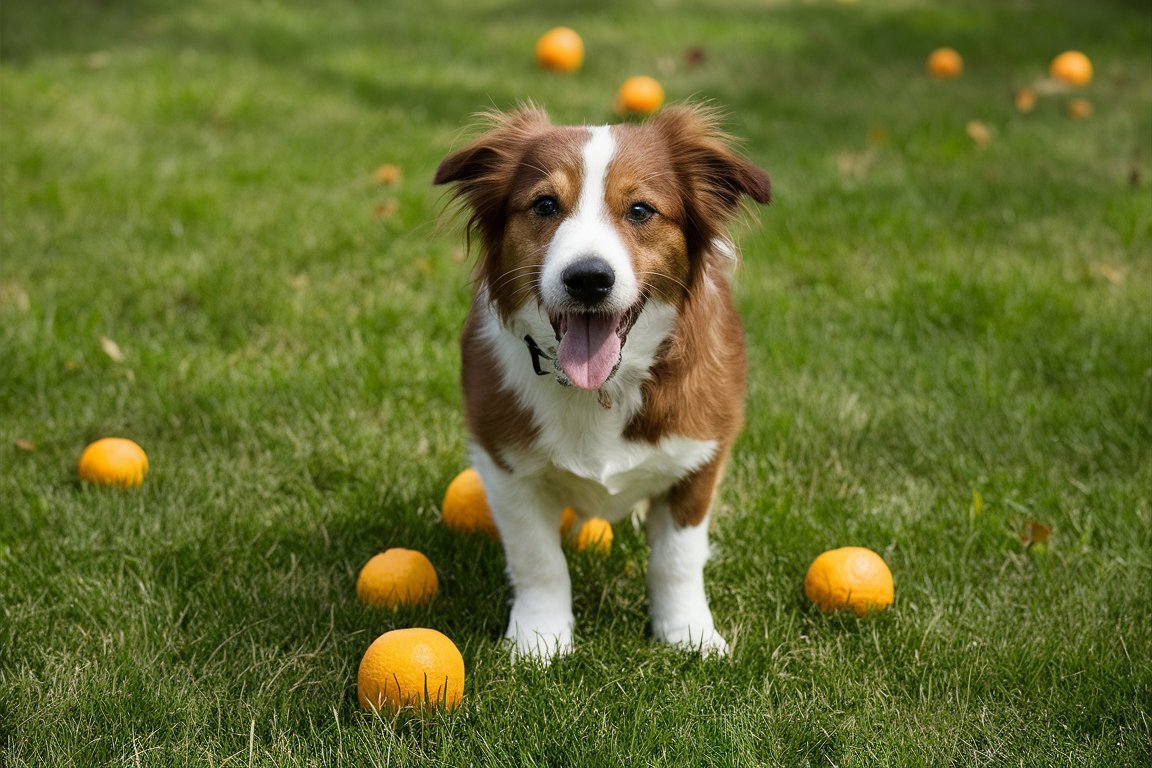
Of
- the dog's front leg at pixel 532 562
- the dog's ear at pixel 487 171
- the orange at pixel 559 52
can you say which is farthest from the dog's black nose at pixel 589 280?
the orange at pixel 559 52

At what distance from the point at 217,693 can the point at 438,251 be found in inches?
117

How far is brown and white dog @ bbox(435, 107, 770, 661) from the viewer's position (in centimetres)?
277

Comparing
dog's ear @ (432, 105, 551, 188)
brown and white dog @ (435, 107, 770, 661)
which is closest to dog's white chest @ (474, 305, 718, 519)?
brown and white dog @ (435, 107, 770, 661)

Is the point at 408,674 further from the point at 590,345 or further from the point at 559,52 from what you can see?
the point at 559,52

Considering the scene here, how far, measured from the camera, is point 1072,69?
788cm

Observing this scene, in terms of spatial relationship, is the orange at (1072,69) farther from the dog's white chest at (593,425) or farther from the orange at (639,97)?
the dog's white chest at (593,425)

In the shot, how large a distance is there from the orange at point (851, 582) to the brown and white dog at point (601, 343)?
325 mm

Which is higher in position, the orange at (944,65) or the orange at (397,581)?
the orange at (944,65)

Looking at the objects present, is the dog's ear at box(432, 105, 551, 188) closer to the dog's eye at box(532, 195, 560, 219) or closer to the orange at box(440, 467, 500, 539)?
the dog's eye at box(532, 195, 560, 219)

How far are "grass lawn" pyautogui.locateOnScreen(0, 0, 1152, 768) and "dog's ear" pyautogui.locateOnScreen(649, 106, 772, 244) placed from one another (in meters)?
0.59

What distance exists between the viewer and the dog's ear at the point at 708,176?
9.56 ft

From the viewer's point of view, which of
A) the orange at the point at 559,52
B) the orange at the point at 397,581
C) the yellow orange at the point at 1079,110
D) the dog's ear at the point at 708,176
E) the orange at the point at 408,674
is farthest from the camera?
the orange at the point at 559,52

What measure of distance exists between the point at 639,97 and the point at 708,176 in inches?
164

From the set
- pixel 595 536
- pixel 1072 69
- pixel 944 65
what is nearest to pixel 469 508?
pixel 595 536
